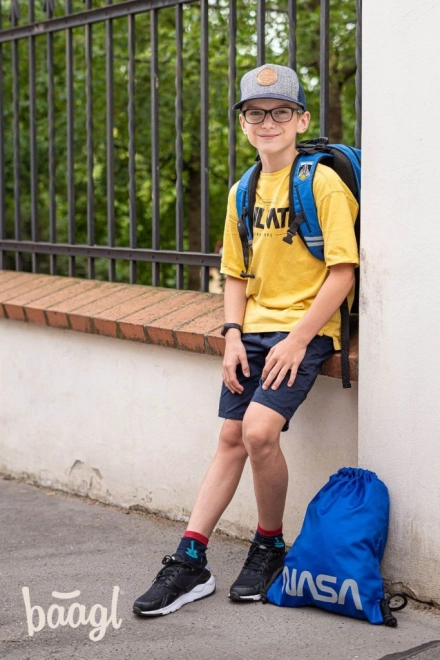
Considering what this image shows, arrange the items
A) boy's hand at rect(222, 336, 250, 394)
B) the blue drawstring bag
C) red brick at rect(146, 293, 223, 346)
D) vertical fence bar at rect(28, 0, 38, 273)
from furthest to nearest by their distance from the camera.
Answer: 1. vertical fence bar at rect(28, 0, 38, 273)
2. red brick at rect(146, 293, 223, 346)
3. boy's hand at rect(222, 336, 250, 394)
4. the blue drawstring bag

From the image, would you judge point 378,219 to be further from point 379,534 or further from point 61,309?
point 61,309

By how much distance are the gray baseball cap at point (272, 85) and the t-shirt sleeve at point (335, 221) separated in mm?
320

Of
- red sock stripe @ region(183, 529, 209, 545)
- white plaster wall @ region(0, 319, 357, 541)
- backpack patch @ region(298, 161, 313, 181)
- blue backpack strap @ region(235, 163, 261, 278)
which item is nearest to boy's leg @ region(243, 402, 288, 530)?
red sock stripe @ region(183, 529, 209, 545)

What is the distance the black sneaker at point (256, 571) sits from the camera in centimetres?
333

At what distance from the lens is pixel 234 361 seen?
3.45 meters

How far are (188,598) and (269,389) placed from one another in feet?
2.61

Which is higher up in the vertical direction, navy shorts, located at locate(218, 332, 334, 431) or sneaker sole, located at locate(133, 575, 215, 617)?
navy shorts, located at locate(218, 332, 334, 431)

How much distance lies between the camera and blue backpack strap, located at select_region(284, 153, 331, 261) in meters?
3.27

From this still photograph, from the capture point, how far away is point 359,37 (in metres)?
3.66

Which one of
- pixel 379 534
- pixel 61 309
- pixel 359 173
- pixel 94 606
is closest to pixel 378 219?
pixel 359 173

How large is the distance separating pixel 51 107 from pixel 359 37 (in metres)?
2.15

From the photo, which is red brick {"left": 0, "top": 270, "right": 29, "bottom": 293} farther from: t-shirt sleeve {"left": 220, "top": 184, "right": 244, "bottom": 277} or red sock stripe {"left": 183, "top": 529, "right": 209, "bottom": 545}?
red sock stripe {"left": 183, "top": 529, "right": 209, "bottom": 545}

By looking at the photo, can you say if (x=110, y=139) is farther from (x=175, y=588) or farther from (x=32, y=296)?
(x=175, y=588)

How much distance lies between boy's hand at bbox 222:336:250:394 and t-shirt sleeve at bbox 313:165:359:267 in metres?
0.47
